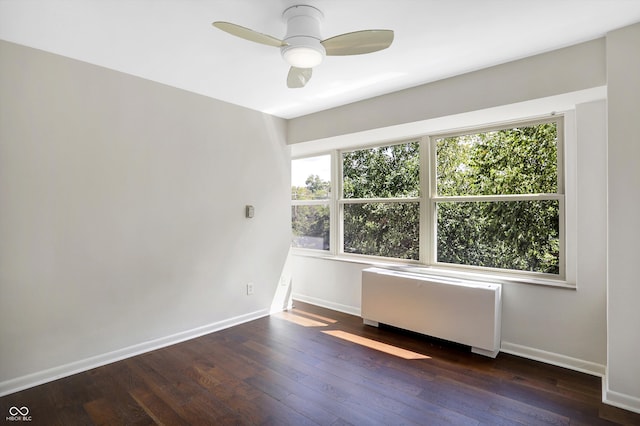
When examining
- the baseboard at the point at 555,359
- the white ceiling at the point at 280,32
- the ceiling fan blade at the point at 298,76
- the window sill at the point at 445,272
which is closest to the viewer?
the white ceiling at the point at 280,32

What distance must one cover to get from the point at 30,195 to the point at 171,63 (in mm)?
1427

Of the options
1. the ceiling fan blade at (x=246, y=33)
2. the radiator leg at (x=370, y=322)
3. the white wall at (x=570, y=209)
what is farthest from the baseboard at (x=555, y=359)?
the ceiling fan blade at (x=246, y=33)

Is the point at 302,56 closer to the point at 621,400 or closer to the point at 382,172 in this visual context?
the point at 382,172

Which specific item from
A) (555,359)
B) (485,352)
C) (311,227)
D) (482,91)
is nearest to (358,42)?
(482,91)

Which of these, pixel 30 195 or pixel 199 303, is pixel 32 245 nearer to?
pixel 30 195

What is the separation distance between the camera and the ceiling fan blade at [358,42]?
1.88 meters

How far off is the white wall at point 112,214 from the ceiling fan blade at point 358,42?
1887 mm

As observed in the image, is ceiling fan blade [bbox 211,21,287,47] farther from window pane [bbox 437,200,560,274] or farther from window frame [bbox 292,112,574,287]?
window pane [bbox 437,200,560,274]

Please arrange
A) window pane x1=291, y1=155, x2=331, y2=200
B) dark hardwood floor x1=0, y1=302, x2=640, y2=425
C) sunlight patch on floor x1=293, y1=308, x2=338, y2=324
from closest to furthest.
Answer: dark hardwood floor x1=0, y1=302, x2=640, y2=425 < sunlight patch on floor x1=293, y1=308, x2=338, y2=324 < window pane x1=291, y1=155, x2=331, y2=200

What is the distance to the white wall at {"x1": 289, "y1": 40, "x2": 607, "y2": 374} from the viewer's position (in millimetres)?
2559

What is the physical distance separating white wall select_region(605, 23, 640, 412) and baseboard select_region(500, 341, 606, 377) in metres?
0.45

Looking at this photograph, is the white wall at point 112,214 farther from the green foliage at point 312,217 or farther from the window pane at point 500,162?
the window pane at point 500,162

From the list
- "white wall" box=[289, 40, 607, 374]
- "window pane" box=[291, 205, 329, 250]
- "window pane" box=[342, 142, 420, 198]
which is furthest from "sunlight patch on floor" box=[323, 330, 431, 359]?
"window pane" box=[342, 142, 420, 198]

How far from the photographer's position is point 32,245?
2475mm
